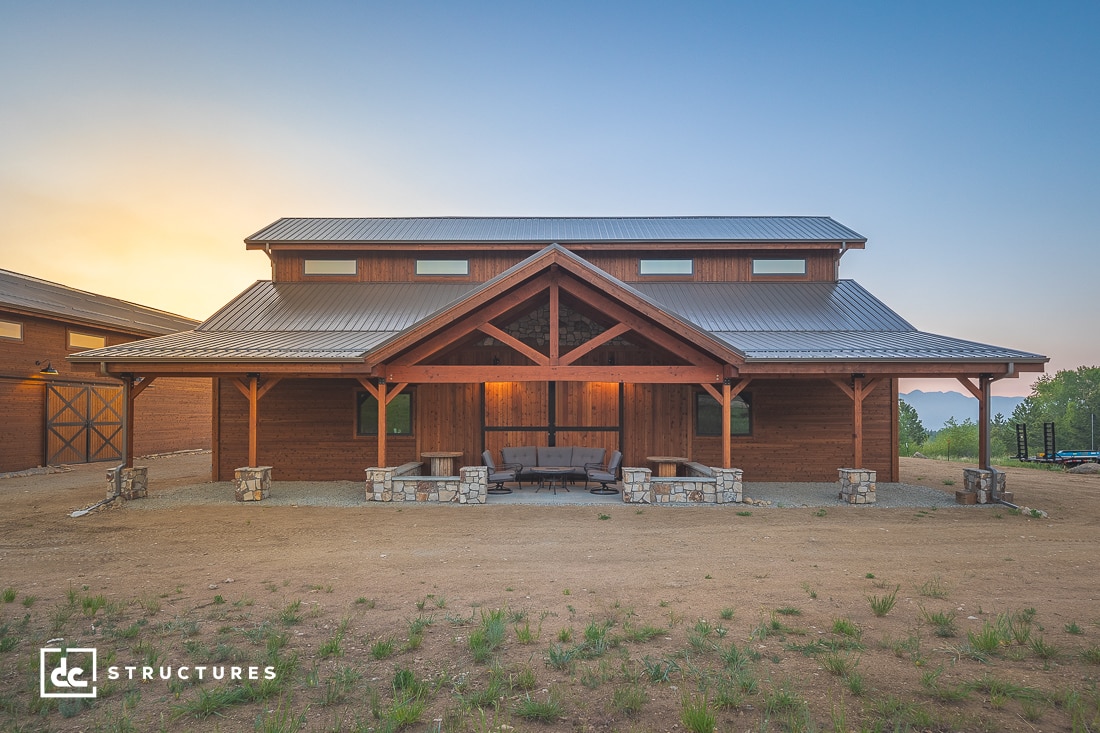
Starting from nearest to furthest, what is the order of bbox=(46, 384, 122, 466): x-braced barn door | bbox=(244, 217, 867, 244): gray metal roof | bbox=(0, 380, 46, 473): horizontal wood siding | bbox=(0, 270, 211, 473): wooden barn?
bbox=(0, 380, 46, 473): horizontal wood siding < bbox=(0, 270, 211, 473): wooden barn < bbox=(244, 217, 867, 244): gray metal roof < bbox=(46, 384, 122, 466): x-braced barn door

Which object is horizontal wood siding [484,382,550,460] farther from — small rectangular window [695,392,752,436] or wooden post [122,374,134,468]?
wooden post [122,374,134,468]

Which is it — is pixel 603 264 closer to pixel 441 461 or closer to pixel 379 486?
pixel 441 461

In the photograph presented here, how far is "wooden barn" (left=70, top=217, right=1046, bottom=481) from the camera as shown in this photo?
10.8 meters

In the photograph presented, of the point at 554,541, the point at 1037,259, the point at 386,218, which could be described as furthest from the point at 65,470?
the point at 1037,259

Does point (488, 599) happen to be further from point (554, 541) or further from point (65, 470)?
point (65, 470)

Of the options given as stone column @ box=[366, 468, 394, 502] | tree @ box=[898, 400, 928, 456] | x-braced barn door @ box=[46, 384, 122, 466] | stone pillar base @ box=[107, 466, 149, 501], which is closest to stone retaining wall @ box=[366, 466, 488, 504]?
stone column @ box=[366, 468, 394, 502]

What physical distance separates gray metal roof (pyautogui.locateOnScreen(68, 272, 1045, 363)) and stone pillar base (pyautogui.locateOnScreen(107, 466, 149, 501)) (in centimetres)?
235

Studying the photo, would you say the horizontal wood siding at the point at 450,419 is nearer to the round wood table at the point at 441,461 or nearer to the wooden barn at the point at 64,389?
the round wood table at the point at 441,461

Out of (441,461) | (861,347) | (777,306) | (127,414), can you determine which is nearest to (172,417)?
(127,414)

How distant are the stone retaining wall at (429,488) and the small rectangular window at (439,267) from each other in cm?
718

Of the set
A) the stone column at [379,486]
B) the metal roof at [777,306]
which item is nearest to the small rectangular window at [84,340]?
the stone column at [379,486]

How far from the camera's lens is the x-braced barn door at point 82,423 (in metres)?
16.7

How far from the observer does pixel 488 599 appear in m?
5.28

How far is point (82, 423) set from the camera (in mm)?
17766
